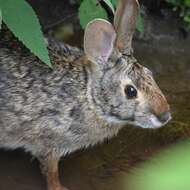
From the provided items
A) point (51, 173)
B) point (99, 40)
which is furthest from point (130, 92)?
point (51, 173)

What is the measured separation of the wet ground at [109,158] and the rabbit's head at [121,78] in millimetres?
492

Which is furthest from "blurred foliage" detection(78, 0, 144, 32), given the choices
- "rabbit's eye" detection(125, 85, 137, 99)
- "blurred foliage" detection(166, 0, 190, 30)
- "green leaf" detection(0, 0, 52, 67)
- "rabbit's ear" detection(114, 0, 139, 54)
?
"blurred foliage" detection(166, 0, 190, 30)

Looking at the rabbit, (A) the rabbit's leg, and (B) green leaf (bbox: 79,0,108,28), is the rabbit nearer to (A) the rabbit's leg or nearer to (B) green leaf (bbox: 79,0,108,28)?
(A) the rabbit's leg

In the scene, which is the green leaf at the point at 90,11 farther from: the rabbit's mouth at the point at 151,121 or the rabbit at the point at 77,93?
the rabbit's mouth at the point at 151,121

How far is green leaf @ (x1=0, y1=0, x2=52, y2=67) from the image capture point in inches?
79.3

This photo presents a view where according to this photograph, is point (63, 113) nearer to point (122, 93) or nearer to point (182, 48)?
point (122, 93)

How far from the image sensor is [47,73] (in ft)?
9.21

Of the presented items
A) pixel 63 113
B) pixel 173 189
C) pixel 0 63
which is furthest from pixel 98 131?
pixel 173 189

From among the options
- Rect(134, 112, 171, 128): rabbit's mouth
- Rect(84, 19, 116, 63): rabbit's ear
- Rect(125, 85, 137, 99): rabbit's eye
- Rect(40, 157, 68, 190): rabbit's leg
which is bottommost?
Rect(40, 157, 68, 190): rabbit's leg

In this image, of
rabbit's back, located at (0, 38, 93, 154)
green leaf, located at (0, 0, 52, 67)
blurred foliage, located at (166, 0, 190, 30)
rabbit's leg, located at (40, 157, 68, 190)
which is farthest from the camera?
blurred foliage, located at (166, 0, 190, 30)

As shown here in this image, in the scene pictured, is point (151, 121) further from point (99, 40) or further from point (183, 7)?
point (183, 7)

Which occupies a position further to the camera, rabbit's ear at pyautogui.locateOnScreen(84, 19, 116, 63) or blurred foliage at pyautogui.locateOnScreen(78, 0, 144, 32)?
blurred foliage at pyautogui.locateOnScreen(78, 0, 144, 32)

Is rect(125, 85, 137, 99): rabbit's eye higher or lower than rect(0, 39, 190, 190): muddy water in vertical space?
higher

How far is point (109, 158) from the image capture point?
327cm
